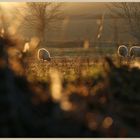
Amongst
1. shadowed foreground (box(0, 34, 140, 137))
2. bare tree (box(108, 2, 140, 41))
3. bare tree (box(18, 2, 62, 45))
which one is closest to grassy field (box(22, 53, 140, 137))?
shadowed foreground (box(0, 34, 140, 137))

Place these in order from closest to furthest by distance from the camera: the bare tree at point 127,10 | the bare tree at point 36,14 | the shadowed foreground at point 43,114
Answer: the shadowed foreground at point 43,114 < the bare tree at point 36,14 < the bare tree at point 127,10

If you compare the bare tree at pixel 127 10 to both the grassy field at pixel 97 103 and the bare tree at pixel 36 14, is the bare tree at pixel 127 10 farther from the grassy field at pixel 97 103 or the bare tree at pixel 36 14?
the grassy field at pixel 97 103

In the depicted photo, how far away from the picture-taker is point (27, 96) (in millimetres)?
1372

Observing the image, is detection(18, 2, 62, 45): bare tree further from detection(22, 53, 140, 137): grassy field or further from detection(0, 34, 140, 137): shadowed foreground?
detection(0, 34, 140, 137): shadowed foreground

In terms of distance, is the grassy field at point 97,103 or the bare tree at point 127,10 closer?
the grassy field at point 97,103

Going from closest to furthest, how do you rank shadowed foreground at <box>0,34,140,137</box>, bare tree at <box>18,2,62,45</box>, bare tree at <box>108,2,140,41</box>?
shadowed foreground at <box>0,34,140,137</box>
bare tree at <box>18,2,62,45</box>
bare tree at <box>108,2,140,41</box>

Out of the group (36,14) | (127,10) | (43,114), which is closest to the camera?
(43,114)

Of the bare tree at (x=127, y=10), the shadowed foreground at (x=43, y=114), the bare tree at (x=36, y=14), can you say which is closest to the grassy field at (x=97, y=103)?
the shadowed foreground at (x=43, y=114)

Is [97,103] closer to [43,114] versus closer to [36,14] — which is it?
[43,114]

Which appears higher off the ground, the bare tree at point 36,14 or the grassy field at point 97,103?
the bare tree at point 36,14

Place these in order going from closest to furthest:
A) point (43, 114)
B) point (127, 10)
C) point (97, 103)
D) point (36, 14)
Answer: point (43, 114)
point (97, 103)
point (127, 10)
point (36, 14)

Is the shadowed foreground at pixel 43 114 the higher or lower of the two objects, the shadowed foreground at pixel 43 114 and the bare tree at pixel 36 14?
the lower

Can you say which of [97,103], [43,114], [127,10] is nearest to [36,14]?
[127,10]

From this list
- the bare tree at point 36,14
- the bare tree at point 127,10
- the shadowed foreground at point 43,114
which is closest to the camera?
the shadowed foreground at point 43,114
